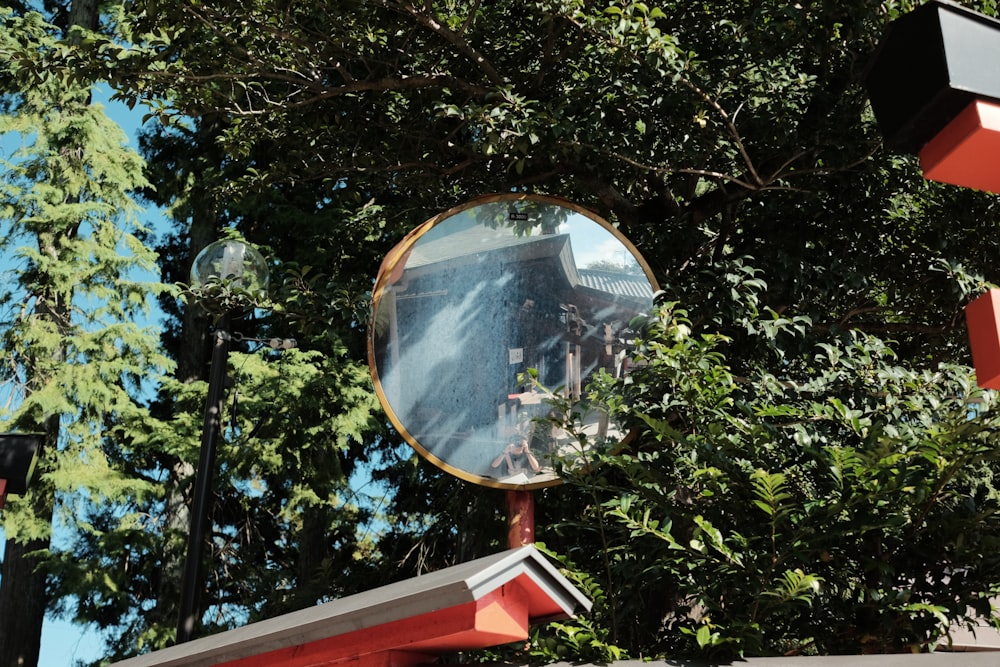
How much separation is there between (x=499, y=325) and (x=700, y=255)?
2.45m

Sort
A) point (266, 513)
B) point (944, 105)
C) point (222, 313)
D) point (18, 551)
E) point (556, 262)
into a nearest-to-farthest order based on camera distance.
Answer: point (944, 105) < point (556, 262) < point (222, 313) < point (18, 551) < point (266, 513)

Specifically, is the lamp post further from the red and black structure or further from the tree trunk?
the tree trunk

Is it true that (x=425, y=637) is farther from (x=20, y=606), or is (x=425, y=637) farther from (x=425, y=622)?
(x=20, y=606)

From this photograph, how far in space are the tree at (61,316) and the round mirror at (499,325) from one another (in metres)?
7.54

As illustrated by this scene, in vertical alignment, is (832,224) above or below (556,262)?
above

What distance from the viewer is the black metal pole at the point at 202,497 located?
5895 millimetres

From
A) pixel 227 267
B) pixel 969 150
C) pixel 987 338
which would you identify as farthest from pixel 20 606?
pixel 969 150

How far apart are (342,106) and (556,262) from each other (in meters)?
2.75

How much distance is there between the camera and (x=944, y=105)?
7.96 ft

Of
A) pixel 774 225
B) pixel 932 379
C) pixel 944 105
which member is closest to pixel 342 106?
pixel 774 225

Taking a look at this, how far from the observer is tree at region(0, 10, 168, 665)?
39.1 feet

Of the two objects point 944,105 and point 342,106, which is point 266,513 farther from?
point 944,105

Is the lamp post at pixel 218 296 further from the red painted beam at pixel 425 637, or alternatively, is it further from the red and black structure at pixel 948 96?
the red and black structure at pixel 948 96

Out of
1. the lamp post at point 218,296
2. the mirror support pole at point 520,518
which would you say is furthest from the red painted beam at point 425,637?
the lamp post at point 218,296
